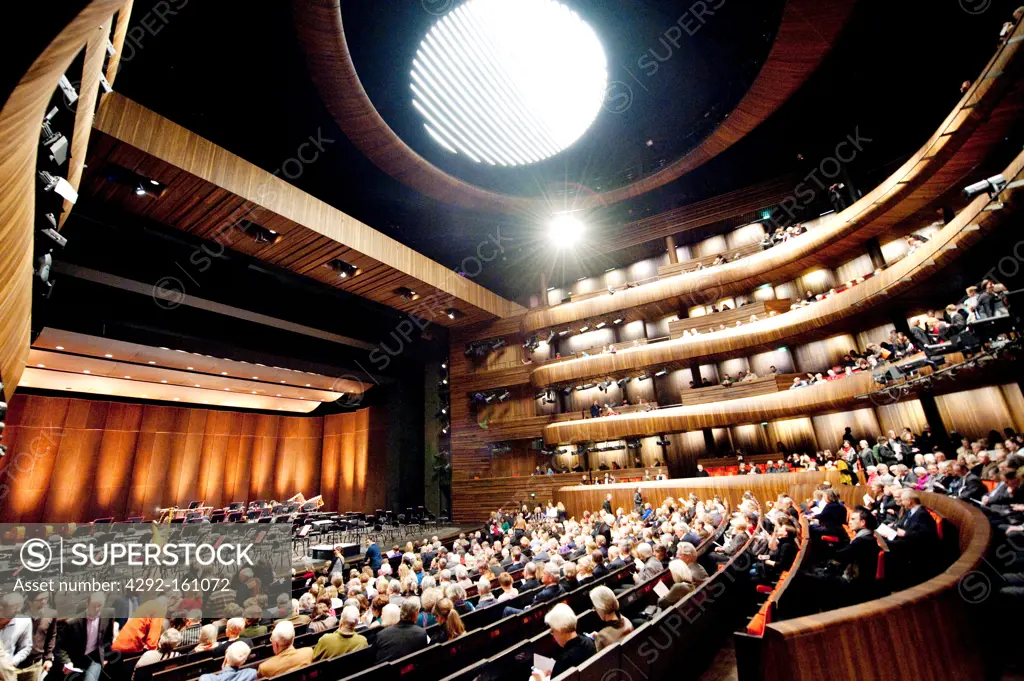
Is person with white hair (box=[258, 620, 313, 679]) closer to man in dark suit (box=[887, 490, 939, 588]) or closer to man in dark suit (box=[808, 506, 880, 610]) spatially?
man in dark suit (box=[808, 506, 880, 610])

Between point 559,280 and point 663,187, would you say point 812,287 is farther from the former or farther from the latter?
point 559,280

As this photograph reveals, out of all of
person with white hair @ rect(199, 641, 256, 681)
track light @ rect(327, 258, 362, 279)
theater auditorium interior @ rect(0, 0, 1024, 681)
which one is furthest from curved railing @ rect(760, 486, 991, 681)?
track light @ rect(327, 258, 362, 279)

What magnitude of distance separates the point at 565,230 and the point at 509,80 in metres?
5.85

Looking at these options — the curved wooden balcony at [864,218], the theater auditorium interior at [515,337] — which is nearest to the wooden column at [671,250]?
the theater auditorium interior at [515,337]

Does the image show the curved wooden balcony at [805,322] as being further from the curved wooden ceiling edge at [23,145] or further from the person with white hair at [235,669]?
the person with white hair at [235,669]

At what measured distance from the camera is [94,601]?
4016 mm

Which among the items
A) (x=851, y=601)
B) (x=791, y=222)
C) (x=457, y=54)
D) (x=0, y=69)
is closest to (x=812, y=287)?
(x=791, y=222)

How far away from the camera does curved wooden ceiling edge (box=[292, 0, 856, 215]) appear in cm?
817

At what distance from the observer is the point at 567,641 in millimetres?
2557

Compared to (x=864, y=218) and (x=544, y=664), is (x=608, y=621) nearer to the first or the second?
(x=544, y=664)

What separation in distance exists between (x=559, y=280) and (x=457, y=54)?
388 inches

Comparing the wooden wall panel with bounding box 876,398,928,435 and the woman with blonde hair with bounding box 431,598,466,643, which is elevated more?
the wooden wall panel with bounding box 876,398,928,435

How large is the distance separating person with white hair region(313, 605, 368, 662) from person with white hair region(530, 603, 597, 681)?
1456mm

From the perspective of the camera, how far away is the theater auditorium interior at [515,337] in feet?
9.96
